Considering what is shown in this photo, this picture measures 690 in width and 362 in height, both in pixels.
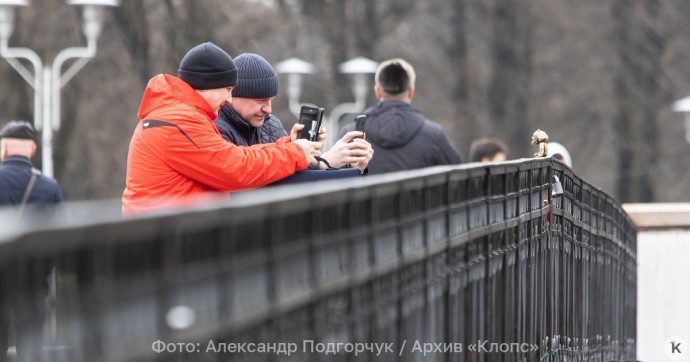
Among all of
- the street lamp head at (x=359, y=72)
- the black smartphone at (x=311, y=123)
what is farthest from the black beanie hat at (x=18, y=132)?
the street lamp head at (x=359, y=72)

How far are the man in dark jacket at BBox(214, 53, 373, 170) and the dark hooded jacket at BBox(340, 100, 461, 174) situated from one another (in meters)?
2.15

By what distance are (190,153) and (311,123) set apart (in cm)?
83

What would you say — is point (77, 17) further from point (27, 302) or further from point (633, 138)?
point (27, 302)

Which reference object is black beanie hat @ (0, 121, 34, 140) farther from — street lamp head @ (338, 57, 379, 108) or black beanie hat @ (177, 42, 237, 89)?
street lamp head @ (338, 57, 379, 108)

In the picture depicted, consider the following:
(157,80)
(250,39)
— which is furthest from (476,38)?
(157,80)

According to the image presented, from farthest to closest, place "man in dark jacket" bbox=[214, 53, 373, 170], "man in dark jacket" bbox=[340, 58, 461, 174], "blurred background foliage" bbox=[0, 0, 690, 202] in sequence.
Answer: "blurred background foliage" bbox=[0, 0, 690, 202] < "man in dark jacket" bbox=[340, 58, 461, 174] < "man in dark jacket" bbox=[214, 53, 373, 170]

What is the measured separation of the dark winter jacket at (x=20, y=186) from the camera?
8484 mm

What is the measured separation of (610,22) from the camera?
31922mm

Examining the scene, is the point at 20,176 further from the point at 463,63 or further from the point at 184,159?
the point at 463,63

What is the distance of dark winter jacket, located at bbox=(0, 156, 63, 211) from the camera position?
27.8ft

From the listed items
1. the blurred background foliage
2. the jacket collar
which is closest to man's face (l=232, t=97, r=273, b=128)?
the jacket collar

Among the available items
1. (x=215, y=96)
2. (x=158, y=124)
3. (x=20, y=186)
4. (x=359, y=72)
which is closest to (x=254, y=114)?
(x=215, y=96)

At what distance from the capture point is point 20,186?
855 centimetres

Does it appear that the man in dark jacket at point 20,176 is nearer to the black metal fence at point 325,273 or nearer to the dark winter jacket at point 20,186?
the dark winter jacket at point 20,186
